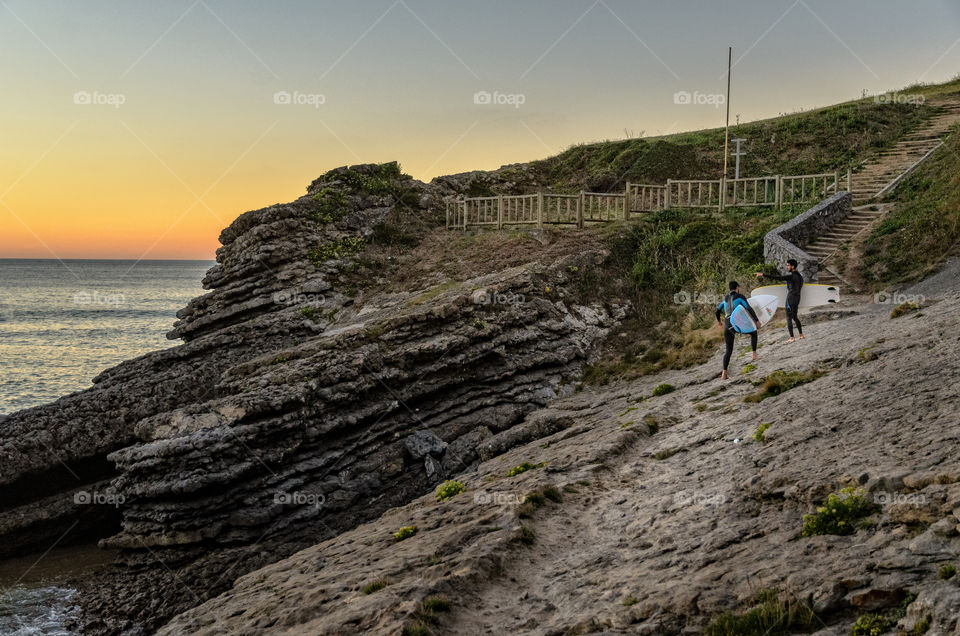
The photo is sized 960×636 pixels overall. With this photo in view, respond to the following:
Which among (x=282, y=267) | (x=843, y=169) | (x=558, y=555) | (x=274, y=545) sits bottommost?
(x=274, y=545)

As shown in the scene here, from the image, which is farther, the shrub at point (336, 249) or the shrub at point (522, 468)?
the shrub at point (336, 249)

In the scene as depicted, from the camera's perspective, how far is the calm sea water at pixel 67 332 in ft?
152

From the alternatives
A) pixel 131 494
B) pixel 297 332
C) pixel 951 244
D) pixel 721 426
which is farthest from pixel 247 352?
pixel 951 244

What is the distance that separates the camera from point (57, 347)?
62.8 metres

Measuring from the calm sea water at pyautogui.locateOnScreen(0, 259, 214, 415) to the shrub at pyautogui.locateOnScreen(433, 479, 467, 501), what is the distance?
3368 cm

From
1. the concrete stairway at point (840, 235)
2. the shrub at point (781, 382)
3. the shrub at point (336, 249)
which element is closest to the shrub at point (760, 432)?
the shrub at point (781, 382)

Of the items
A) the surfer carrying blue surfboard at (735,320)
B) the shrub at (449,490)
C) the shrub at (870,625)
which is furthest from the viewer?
the surfer carrying blue surfboard at (735,320)

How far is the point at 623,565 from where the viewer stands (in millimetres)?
9391

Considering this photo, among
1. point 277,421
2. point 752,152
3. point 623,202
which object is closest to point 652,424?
point 277,421

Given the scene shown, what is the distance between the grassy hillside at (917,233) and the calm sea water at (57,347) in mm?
27625

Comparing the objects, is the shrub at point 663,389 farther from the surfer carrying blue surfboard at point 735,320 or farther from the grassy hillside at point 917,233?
the grassy hillside at point 917,233

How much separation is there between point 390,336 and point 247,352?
7.44 m

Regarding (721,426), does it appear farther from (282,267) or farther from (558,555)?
(282,267)

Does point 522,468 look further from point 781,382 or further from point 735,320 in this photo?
point 735,320
